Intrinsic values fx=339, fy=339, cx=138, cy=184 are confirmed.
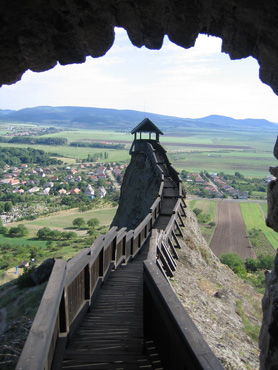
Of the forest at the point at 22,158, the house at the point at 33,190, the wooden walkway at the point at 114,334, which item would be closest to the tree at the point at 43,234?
the house at the point at 33,190

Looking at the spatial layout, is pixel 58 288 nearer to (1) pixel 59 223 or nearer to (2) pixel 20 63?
(2) pixel 20 63

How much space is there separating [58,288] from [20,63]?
3.41 meters

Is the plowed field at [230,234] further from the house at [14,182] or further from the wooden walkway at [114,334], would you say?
the house at [14,182]

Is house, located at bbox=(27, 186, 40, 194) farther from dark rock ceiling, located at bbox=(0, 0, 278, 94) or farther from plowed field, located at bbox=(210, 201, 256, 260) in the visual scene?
dark rock ceiling, located at bbox=(0, 0, 278, 94)

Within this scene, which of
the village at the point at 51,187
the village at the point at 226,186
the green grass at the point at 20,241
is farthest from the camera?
the village at the point at 51,187

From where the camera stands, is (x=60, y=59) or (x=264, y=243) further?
(x=264, y=243)

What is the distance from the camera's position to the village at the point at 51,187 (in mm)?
96125

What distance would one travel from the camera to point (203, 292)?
8.88 m

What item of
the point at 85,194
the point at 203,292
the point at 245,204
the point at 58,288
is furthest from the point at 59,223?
the point at 58,288

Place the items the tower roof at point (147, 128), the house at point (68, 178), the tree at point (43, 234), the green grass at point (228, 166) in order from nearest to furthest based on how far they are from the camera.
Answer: the tower roof at point (147, 128), the tree at point (43, 234), the house at point (68, 178), the green grass at point (228, 166)

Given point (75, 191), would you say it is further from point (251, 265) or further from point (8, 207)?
point (251, 265)

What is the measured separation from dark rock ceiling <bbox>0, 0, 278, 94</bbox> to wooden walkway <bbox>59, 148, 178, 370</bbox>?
12.1ft

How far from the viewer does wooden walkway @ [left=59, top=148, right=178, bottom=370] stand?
4051 millimetres

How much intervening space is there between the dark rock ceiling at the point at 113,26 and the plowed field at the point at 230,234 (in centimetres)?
3918
